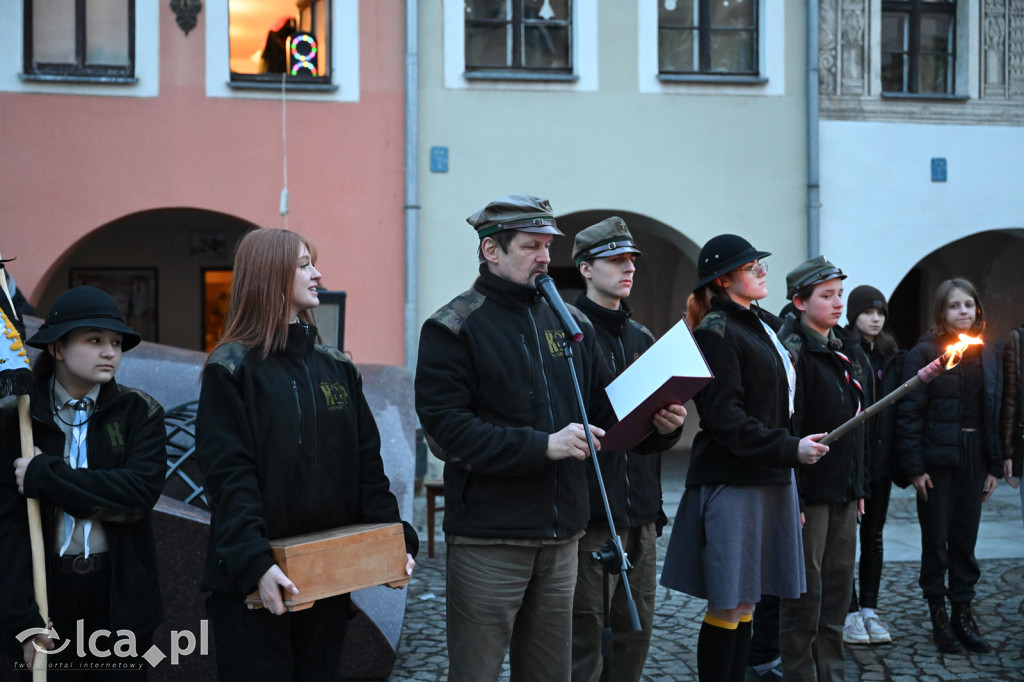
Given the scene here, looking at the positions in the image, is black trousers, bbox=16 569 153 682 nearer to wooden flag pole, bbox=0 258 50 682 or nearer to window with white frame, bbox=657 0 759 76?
wooden flag pole, bbox=0 258 50 682

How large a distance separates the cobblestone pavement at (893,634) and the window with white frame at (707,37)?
629 centimetres

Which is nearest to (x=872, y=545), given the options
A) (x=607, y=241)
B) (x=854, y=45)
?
(x=607, y=241)

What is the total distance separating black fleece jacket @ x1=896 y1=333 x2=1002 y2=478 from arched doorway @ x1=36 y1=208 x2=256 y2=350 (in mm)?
9891

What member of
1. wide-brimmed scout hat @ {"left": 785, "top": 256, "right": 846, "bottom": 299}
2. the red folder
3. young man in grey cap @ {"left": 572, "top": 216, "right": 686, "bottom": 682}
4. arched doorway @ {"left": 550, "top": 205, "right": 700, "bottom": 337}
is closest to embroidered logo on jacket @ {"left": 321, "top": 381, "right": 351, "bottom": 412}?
the red folder

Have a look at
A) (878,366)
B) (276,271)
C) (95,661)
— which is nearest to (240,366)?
(276,271)

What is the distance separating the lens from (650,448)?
3742 millimetres

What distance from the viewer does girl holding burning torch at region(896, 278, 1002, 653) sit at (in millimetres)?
5820

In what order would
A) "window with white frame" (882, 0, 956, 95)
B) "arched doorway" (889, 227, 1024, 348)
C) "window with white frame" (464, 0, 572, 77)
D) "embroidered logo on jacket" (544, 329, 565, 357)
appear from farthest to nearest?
"arched doorway" (889, 227, 1024, 348), "window with white frame" (882, 0, 956, 95), "window with white frame" (464, 0, 572, 77), "embroidered logo on jacket" (544, 329, 565, 357)

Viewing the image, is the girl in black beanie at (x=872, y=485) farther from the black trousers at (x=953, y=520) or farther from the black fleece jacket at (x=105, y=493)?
the black fleece jacket at (x=105, y=493)

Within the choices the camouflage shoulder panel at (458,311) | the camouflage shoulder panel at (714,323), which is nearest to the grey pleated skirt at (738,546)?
the camouflage shoulder panel at (714,323)

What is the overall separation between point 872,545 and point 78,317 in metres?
4.48

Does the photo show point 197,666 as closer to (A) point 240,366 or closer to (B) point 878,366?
(A) point 240,366

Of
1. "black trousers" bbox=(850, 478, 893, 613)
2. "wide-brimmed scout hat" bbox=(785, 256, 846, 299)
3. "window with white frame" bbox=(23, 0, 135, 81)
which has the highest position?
"window with white frame" bbox=(23, 0, 135, 81)

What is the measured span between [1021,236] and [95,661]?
12.5 meters
